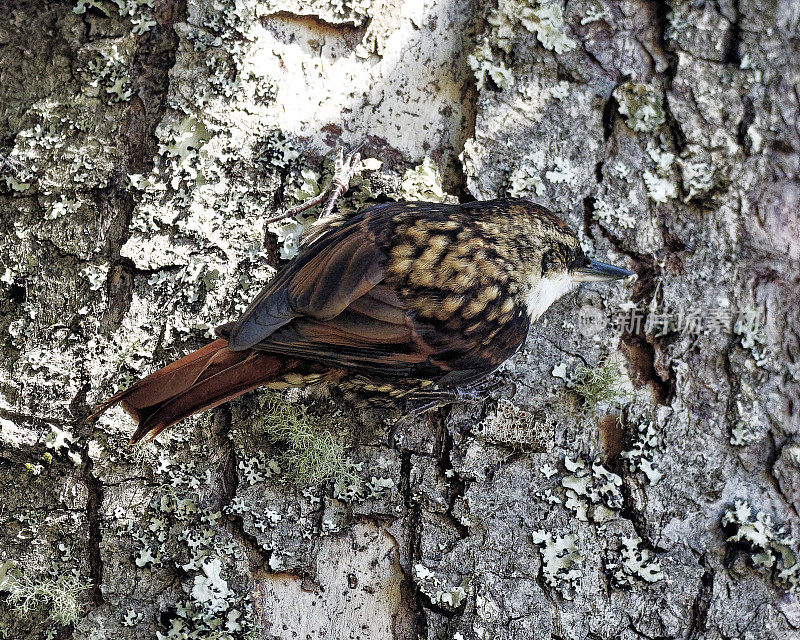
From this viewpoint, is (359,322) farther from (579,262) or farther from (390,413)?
(579,262)

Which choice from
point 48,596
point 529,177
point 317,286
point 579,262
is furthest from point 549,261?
point 48,596

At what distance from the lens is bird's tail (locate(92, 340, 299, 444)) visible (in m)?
2.20

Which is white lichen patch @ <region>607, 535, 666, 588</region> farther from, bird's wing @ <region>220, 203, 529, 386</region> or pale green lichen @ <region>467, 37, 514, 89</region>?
pale green lichen @ <region>467, 37, 514, 89</region>

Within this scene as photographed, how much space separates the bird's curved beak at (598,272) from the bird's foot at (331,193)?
955 millimetres

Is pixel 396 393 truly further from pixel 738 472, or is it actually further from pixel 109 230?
pixel 738 472

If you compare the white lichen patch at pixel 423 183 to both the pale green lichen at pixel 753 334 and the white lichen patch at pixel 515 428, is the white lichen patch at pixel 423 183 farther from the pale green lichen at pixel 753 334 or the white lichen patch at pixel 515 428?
the pale green lichen at pixel 753 334

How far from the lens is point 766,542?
2648 mm

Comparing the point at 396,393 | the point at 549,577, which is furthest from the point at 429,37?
the point at 549,577

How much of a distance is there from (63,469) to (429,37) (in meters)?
2.14

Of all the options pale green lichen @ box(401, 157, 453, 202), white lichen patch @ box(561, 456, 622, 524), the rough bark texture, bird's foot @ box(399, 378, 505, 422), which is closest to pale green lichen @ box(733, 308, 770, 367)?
the rough bark texture

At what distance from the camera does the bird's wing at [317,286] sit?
2.19 meters

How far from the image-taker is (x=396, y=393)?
2.48m

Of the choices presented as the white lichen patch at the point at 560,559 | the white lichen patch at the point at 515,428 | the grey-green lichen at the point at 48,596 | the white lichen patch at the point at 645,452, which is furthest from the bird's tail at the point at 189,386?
the white lichen patch at the point at 645,452

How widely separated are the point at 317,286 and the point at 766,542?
6.46 feet
